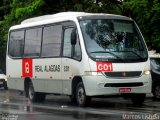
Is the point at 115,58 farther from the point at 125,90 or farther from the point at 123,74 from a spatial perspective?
the point at 125,90

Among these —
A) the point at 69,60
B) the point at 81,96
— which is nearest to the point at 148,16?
the point at 69,60

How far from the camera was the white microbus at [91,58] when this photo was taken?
59.3ft

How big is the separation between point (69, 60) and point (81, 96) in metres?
1.38

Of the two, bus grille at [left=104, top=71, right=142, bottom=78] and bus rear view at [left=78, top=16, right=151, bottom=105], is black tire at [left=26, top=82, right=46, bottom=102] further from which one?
bus grille at [left=104, top=71, right=142, bottom=78]

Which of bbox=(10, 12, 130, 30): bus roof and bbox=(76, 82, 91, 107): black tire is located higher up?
bbox=(10, 12, 130, 30): bus roof

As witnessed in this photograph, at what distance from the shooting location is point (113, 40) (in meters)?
18.8

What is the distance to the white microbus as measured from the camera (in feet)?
59.3

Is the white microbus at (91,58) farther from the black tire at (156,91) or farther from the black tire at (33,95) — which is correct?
the black tire at (156,91)

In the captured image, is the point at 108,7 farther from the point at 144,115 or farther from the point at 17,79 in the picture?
the point at 144,115

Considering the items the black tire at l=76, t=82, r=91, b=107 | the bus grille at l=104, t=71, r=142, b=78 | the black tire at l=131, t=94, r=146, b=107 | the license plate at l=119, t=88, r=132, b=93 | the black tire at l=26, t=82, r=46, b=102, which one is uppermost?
the bus grille at l=104, t=71, r=142, b=78

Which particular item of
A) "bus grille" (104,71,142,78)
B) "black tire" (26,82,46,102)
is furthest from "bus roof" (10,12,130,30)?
"black tire" (26,82,46,102)

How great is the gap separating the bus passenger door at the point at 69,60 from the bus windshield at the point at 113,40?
50cm

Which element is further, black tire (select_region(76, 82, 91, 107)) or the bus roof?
the bus roof

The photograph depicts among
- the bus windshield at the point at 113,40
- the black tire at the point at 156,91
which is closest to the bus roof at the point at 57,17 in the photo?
the bus windshield at the point at 113,40
